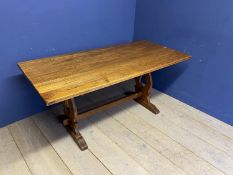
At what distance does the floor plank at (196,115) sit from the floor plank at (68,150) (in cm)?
104

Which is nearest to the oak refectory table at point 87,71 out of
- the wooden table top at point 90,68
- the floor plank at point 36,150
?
the wooden table top at point 90,68

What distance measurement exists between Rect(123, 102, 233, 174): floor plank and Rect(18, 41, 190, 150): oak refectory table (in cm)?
10

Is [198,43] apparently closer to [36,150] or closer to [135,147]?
[135,147]

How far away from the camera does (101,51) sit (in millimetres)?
1954

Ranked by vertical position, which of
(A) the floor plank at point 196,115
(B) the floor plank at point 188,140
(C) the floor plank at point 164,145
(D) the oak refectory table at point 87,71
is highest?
(D) the oak refectory table at point 87,71

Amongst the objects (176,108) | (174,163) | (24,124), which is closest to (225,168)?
(174,163)

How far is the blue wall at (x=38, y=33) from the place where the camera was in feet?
5.36

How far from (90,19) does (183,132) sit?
1.33 metres

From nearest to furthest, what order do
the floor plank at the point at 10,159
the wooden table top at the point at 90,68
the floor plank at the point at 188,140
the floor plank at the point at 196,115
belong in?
the wooden table top at the point at 90,68
the floor plank at the point at 10,159
the floor plank at the point at 188,140
the floor plank at the point at 196,115

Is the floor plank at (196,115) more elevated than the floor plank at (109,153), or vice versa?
the floor plank at (109,153)

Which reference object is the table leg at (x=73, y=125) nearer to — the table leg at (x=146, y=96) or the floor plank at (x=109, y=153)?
the floor plank at (x=109, y=153)

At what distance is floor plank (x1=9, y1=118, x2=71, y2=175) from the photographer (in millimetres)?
1512

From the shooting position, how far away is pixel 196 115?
7.01 feet

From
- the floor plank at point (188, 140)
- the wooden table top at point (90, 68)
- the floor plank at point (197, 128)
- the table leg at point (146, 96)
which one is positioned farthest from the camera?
the table leg at point (146, 96)
